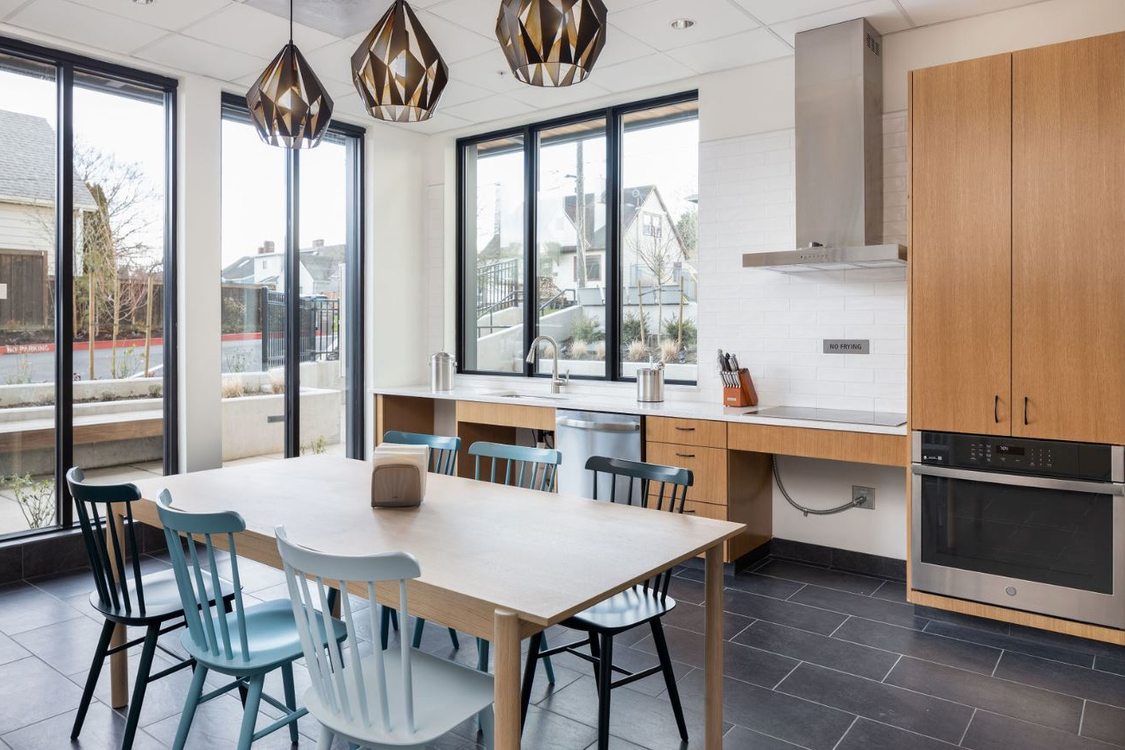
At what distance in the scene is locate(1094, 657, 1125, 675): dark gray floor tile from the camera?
3.09m

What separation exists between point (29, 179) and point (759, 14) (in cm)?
393

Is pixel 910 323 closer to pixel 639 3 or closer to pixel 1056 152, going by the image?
pixel 1056 152

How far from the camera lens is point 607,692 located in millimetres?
2252

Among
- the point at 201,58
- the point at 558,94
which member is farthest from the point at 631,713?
the point at 201,58

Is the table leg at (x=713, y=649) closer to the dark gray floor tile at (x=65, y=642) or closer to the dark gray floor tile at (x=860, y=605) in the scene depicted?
the dark gray floor tile at (x=860, y=605)

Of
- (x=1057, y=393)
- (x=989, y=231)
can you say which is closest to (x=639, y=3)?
(x=989, y=231)

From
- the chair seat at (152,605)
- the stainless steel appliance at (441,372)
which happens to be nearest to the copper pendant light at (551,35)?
the chair seat at (152,605)

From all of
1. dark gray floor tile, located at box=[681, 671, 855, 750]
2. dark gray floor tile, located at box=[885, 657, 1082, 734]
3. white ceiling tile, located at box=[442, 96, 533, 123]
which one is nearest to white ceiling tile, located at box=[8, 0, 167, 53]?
white ceiling tile, located at box=[442, 96, 533, 123]

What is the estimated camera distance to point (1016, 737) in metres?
2.57

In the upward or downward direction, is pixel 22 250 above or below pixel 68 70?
below

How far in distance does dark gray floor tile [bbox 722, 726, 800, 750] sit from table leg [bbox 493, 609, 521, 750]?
112cm

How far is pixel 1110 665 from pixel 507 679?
110 inches

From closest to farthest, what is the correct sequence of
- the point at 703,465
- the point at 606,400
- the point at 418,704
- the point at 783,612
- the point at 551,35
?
the point at 418,704 < the point at 551,35 < the point at 783,612 < the point at 703,465 < the point at 606,400

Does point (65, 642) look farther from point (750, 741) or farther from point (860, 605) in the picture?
point (860, 605)
